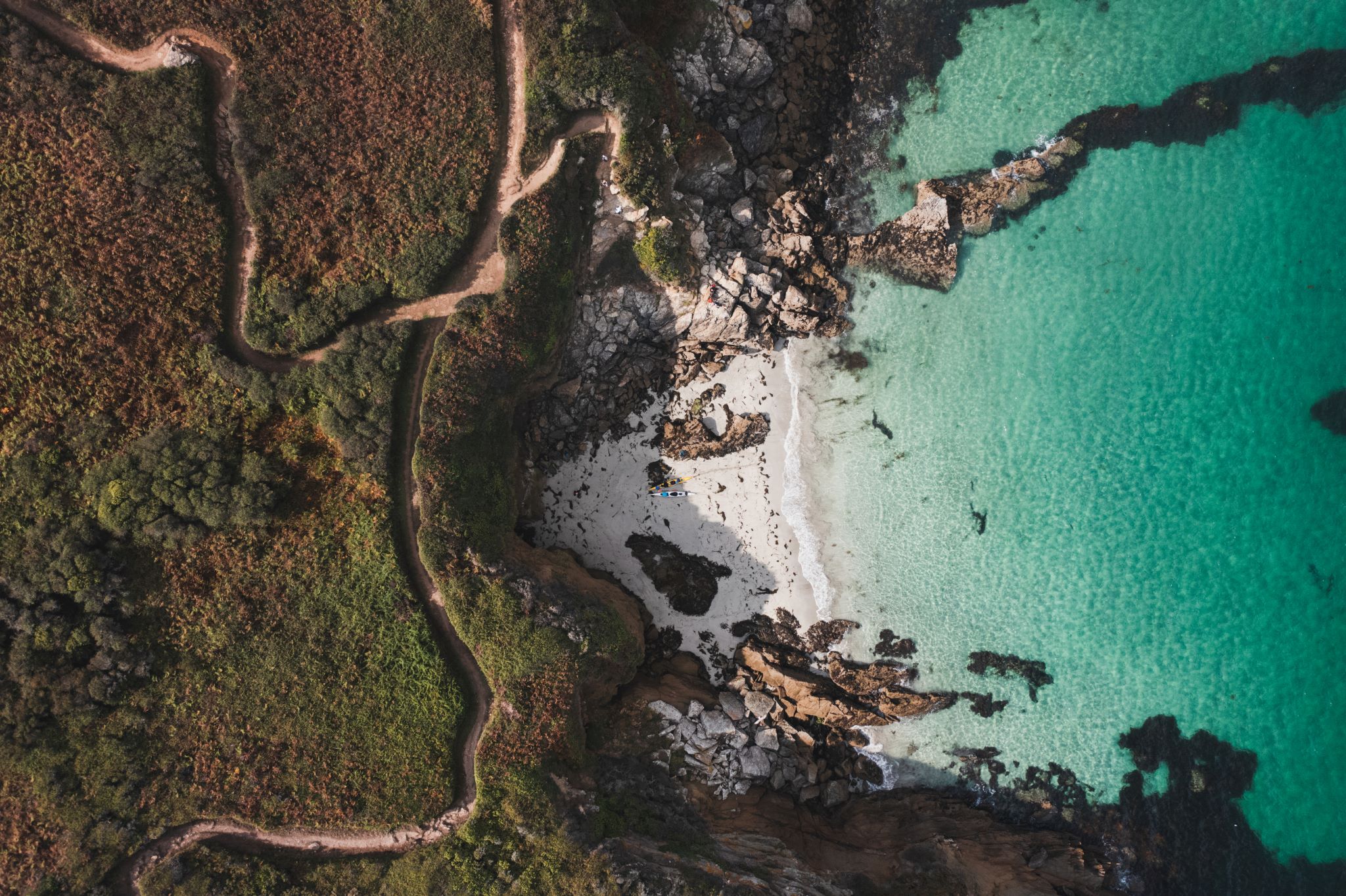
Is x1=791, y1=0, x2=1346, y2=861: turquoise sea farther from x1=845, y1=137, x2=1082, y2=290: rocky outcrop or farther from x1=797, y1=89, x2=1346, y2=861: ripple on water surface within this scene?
x1=845, y1=137, x2=1082, y2=290: rocky outcrop

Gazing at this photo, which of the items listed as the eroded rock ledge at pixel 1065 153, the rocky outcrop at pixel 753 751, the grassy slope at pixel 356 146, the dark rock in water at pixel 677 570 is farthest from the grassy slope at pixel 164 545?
the eroded rock ledge at pixel 1065 153

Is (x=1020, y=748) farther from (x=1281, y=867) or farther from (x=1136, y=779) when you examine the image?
(x=1281, y=867)

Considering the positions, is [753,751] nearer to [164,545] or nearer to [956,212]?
[164,545]

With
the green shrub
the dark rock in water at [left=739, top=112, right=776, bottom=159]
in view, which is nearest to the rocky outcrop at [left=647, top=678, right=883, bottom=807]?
the green shrub

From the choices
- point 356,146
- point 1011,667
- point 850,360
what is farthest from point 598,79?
point 1011,667

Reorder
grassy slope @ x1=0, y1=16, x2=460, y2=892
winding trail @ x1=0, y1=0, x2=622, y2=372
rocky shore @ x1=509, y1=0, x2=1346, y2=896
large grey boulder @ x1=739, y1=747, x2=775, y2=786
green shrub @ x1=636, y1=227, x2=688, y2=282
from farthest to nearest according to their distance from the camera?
rocky shore @ x1=509, y1=0, x2=1346, y2=896
large grey boulder @ x1=739, y1=747, x2=775, y2=786
green shrub @ x1=636, y1=227, x2=688, y2=282
winding trail @ x1=0, y1=0, x2=622, y2=372
grassy slope @ x1=0, y1=16, x2=460, y2=892

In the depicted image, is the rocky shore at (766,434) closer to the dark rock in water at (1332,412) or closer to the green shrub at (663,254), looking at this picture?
the green shrub at (663,254)
